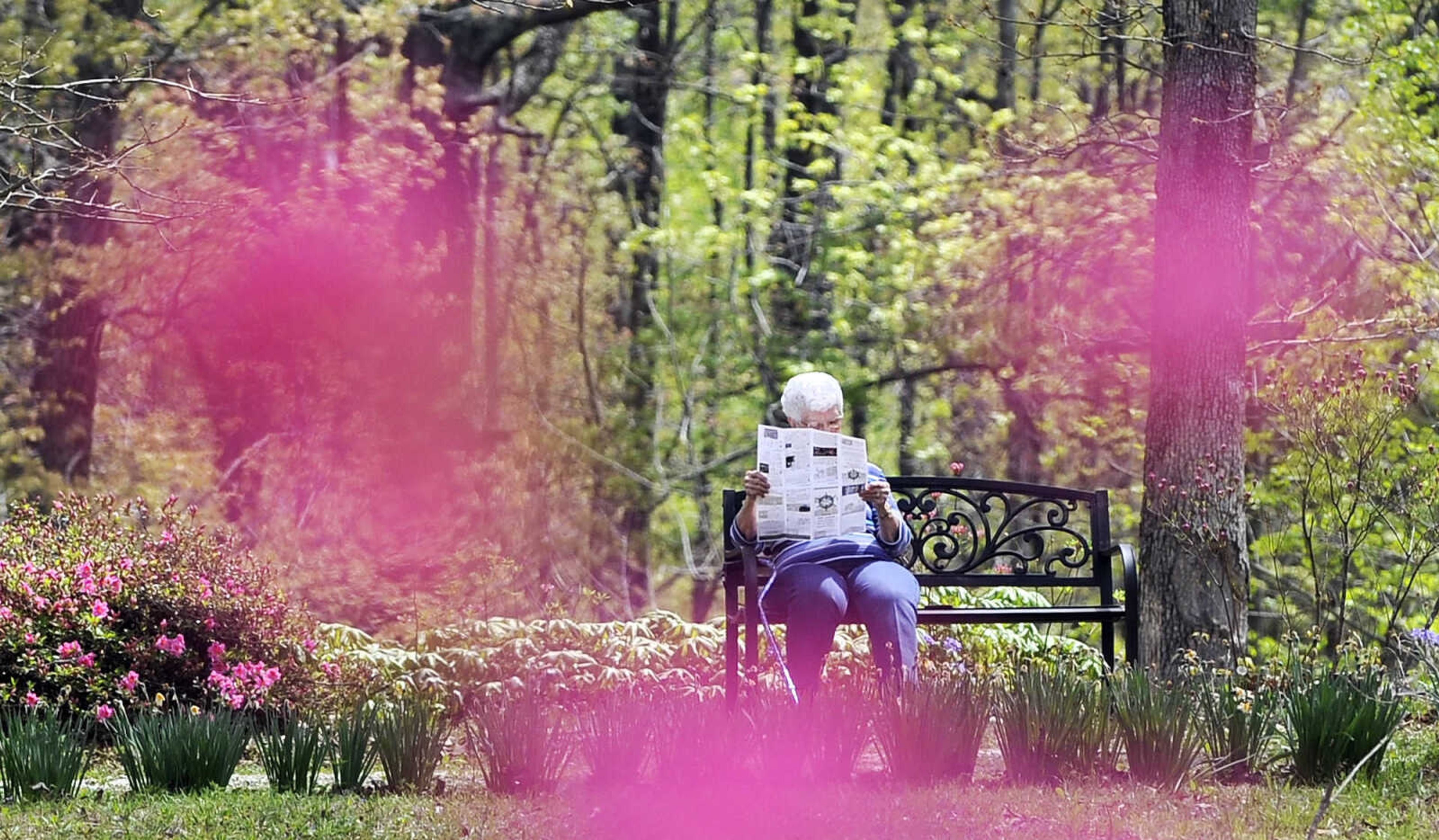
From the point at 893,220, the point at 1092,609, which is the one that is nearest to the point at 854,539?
the point at 1092,609

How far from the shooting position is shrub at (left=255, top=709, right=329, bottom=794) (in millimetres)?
4094

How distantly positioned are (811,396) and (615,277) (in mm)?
8228

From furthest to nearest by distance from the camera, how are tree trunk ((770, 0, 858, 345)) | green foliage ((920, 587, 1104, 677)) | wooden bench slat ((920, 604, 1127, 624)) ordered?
tree trunk ((770, 0, 858, 345)) → green foliage ((920, 587, 1104, 677)) → wooden bench slat ((920, 604, 1127, 624))

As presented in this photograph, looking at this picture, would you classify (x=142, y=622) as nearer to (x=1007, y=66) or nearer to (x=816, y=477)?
(x=816, y=477)

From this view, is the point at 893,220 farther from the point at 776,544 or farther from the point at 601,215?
the point at 776,544

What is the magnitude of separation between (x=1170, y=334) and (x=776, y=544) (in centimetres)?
198

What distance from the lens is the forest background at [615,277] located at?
8836 millimetres

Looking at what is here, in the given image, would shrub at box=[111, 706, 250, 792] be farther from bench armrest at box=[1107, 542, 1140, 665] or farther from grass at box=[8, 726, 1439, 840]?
bench armrest at box=[1107, 542, 1140, 665]

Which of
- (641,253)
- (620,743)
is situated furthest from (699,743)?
(641,253)

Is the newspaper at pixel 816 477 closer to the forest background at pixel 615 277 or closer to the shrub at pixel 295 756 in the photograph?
the shrub at pixel 295 756

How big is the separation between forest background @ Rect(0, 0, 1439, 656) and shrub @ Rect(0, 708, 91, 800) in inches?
122

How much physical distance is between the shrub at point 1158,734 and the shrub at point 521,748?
54.8 inches

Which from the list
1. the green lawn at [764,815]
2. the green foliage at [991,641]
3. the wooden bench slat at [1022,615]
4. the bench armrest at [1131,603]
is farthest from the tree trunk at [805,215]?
the green lawn at [764,815]

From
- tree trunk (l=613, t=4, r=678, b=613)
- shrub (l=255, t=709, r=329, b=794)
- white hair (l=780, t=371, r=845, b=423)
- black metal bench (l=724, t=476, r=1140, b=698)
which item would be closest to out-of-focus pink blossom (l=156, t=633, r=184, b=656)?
shrub (l=255, t=709, r=329, b=794)
